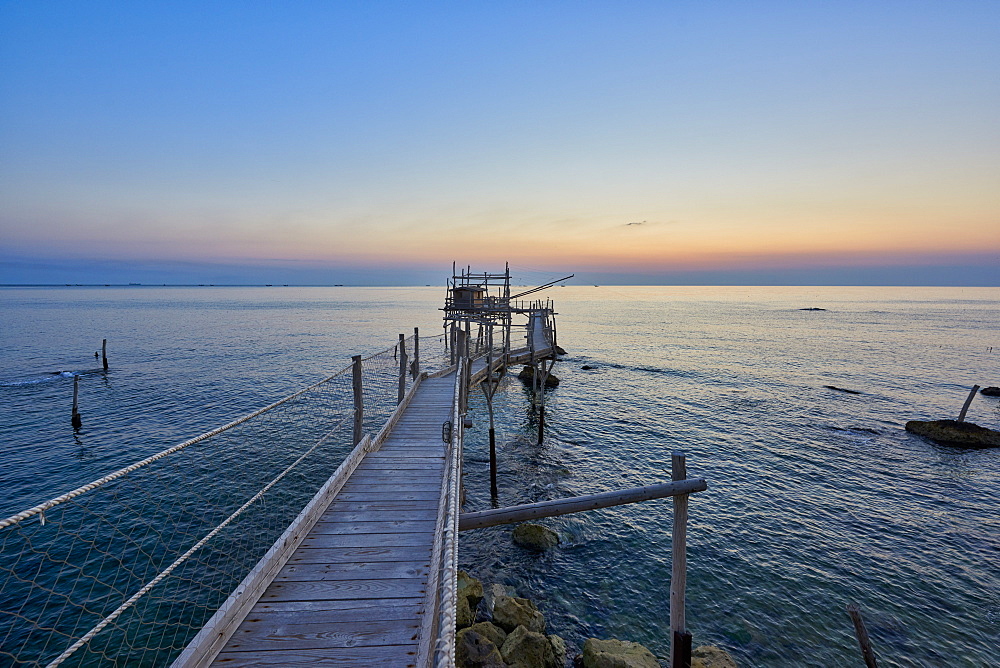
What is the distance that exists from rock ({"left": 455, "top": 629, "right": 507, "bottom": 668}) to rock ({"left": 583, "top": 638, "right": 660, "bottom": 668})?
1.64m

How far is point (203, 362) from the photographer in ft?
120

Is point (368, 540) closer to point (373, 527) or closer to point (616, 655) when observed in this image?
point (373, 527)

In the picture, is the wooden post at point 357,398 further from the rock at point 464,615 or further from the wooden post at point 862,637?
the wooden post at point 862,637

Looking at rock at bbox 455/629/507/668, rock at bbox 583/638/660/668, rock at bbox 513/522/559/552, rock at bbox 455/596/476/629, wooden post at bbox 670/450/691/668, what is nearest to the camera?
wooden post at bbox 670/450/691/668

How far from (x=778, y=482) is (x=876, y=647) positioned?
810 centimetres

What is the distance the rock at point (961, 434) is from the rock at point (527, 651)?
77.7 feet

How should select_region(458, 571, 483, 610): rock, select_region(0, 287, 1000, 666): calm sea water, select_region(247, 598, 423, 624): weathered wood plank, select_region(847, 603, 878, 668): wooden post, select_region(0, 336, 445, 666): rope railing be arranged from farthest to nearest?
select_region(0, 287, 1000, 666): calm sea water
select_region(458, 571, 483, 610): rock
select_region(0, 336, 445, 666): rope railing
select_region(847, 603, 878, 668): wooden post
select_region(247, 598, 423, 624): weathered wood plank

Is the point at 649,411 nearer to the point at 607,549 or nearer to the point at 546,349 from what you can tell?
the point at 546,349

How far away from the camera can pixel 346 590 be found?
15.4 ft

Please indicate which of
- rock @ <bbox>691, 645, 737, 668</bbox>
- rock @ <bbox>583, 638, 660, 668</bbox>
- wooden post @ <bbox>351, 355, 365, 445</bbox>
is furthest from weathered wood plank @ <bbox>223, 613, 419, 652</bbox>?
rock @ <bbox>691, 645, 737, 668</bbox>

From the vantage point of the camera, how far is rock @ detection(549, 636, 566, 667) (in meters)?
8.34

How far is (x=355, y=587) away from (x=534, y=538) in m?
8.74

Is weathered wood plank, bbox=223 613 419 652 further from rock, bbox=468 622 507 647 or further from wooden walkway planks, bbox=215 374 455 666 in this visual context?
rock, bbox=468 622 507 647

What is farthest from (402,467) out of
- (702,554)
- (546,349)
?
(546,349)
